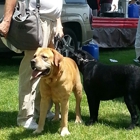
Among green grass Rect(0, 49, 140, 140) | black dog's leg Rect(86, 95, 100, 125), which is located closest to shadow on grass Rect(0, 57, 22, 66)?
green grass Rect(0, 49, 140, 140)

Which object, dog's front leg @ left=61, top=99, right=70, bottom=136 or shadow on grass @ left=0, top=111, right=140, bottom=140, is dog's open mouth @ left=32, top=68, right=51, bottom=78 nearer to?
dog's front leg @ left=61, top=99, right=70, bottom=136

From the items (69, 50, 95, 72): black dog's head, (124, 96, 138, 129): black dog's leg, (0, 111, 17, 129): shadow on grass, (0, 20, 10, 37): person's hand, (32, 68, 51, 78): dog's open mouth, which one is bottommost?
(0, 111, 17, 129): shadow on grass

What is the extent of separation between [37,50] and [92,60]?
1010mm

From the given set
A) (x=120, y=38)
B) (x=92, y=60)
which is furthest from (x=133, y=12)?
(x=92, y=60)

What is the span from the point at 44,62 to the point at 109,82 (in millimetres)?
976

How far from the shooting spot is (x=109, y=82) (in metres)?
4.67

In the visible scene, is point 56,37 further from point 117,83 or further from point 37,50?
point 117,83

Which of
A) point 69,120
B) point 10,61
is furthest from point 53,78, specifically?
point 10,61

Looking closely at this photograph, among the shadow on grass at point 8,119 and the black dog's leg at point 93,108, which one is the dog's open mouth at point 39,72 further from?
the shadow on grass at point 8,119

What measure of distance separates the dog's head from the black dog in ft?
2.49

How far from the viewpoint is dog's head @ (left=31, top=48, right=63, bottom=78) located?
13.2ft

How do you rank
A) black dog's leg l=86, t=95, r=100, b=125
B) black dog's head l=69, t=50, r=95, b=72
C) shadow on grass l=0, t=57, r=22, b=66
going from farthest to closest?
shadow on grass l=0, t=57, r=22, b=66 → black dog's head l=69, t=50, r=95, b=72 → black dog's leg l=86, t=95, r=100, b=125

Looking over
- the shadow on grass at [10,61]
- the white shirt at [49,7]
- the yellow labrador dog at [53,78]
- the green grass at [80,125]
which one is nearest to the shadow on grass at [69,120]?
the green grass at [80,125]

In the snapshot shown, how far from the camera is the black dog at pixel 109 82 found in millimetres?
4531
